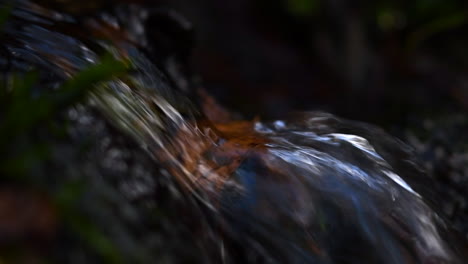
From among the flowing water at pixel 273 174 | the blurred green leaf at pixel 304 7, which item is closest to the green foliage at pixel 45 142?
the flowing water at pixel 273 174

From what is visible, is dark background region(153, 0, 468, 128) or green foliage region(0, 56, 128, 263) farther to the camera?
dark background region(153, 0, 468, 128)

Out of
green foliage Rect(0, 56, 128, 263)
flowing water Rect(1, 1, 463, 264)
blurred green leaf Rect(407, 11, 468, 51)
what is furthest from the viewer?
blurred green leaf Rect(407, 11, 468, 51)

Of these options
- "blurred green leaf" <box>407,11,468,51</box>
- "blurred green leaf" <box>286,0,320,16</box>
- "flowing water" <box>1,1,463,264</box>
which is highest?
Answer: "blurred green leaf" <box>286,0,320,16</box>

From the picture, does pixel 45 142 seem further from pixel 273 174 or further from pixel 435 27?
pixel 435 27

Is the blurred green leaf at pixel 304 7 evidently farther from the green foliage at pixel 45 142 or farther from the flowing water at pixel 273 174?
the green foliage at pixel 45 142

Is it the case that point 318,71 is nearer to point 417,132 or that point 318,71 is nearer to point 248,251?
point 417,132

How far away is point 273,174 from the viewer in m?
1.67

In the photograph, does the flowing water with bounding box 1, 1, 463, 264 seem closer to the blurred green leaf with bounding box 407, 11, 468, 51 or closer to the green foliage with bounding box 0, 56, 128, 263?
the green foliage with bounding box 0, 56, 128, 263

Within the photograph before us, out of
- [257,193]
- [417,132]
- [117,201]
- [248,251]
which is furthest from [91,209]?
[417,132]

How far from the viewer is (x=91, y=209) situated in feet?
3.52

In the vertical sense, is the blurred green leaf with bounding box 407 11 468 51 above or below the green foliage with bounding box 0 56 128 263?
below

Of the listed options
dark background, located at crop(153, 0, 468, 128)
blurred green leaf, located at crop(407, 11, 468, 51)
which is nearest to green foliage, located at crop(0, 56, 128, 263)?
dark background, located at crop(153, 0, 468, 128)

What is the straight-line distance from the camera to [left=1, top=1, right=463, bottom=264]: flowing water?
150 centimetres

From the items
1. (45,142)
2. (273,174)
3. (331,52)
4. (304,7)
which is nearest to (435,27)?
(331,52)
